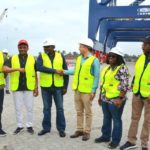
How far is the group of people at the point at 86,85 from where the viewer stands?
614cm

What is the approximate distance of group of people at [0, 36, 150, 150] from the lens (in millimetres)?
6145

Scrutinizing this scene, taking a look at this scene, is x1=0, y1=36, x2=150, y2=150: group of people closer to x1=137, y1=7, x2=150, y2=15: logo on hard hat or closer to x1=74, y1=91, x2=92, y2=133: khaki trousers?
x1=74, y1=91, x2=92, y2=133: khaki trousers

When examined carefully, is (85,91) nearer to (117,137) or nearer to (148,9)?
(117,137)

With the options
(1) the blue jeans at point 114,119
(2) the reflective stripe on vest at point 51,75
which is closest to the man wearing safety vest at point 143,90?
(1) the blue jeans at point 114,119

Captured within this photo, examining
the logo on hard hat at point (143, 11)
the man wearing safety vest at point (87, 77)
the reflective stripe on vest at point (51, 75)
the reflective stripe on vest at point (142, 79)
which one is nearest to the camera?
the reflective stripe on vest at point (142, 79)

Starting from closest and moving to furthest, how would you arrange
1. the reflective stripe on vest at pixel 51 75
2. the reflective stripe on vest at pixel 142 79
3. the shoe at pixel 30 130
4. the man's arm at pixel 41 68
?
the reflective stripe on vest at pixel 142 79 < the man's arm at pixel 41 68 < the reflective stripe on vest at pixel 51 75 < the shoe at pixel 30 130

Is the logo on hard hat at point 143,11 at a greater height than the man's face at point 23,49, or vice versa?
the logo on hard hat at point 143,11

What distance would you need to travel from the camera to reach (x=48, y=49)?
707 cm

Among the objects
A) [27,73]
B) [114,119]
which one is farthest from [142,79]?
[27,73]

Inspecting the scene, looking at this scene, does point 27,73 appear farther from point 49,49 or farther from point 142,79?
point 142,79

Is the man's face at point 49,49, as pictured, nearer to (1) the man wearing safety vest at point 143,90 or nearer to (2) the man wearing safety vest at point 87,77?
(2) the man wearing safety vest at point 87,77

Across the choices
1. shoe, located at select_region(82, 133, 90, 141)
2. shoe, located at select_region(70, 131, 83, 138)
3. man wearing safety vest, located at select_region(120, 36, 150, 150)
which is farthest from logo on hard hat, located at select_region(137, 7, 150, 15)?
man wearing safety vest, located at select_region(120, 36, 150, 150)

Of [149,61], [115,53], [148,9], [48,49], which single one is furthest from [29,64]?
[148,9]

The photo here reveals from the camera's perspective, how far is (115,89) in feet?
20.8
